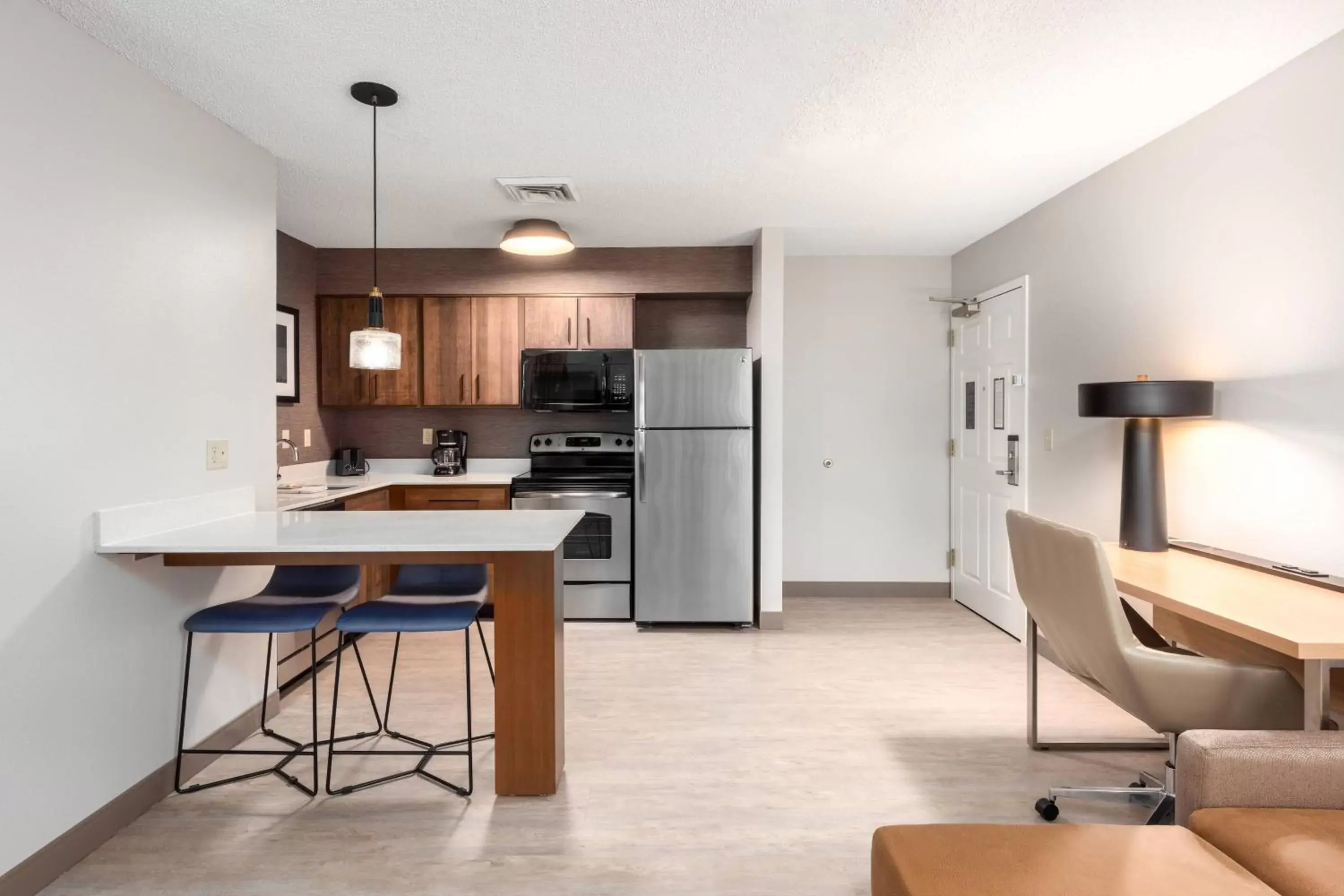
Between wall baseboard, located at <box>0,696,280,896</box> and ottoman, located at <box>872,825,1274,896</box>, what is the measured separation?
2077 mm

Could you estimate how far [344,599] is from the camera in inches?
101

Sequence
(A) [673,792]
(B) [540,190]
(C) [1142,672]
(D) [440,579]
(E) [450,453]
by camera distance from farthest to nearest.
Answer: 1. (E) [450,453]
2. (B) [540,190]
3. (D) [440,579]
4. (A) [673,792]
5. (C) [1142,672]

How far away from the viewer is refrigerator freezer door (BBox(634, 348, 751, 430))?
427 cm

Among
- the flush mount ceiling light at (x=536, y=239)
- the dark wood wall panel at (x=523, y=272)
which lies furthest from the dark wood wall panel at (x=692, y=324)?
the flush mount ceiling light at (x=536, y=239)

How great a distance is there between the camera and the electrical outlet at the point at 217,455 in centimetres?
259

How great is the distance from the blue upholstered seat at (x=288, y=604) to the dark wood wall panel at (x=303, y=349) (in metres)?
1.85

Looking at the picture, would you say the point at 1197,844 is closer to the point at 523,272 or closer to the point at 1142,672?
the point at 1142,672

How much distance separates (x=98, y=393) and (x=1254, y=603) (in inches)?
129

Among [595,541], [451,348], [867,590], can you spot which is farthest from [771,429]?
[451,348]

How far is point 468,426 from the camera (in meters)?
5.05

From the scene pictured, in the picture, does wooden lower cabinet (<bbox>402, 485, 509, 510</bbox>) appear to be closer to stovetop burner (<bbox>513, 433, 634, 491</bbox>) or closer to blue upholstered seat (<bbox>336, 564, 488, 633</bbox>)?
stovetop burner (<bbox>513, 433, 634, 491</bbox>)

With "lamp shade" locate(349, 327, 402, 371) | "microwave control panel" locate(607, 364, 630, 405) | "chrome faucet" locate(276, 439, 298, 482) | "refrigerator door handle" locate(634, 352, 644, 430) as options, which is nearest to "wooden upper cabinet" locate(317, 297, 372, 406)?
"chrome faucet" locate(276, 439, 298, 482)

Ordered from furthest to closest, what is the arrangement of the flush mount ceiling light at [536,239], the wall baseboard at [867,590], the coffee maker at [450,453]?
the wall baseboard at [867,590] → the coffee maker at [450,453] → the flush mount ceiling light at [536,239]

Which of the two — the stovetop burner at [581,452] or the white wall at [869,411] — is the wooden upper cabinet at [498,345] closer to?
the stovetop burner at [581,452]
